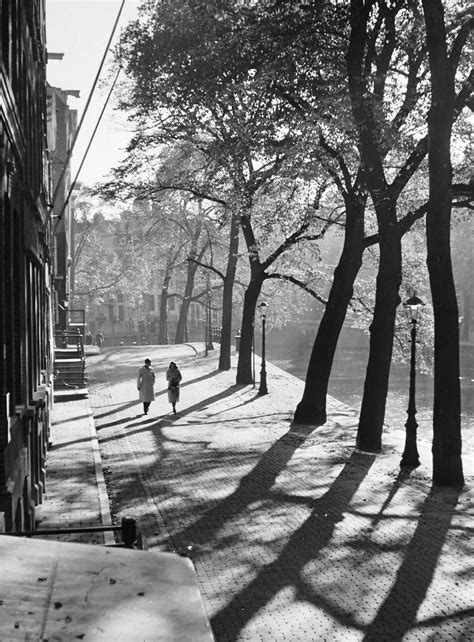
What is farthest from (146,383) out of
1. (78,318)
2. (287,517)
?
(78,318)

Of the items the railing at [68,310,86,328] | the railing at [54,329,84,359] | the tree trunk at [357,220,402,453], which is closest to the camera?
the tree trunk at [357,220,402,453]

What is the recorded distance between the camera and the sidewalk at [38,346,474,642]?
9.35 m

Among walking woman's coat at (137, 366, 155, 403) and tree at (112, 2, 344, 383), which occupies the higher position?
tree at (112, 2, 344, 383)

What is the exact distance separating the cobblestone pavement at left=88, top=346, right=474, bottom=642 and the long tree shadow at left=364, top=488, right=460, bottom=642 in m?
0.02

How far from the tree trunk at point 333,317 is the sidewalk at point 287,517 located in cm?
67

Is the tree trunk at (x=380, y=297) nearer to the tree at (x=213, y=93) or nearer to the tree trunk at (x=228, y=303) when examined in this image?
the tree at (x=213, y=93)

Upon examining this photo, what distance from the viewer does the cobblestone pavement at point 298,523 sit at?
9.31 m

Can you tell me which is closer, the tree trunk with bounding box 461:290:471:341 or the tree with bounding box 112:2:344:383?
the tree with bounding box 112:2:344:383

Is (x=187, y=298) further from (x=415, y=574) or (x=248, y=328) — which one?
(x=415, y=574)

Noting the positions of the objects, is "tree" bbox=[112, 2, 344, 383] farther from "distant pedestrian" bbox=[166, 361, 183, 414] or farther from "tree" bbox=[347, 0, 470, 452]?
"distant pedestrian" bbox=[166, 361, 183, 414]

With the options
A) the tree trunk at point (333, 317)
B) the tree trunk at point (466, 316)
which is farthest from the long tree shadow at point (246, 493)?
the tree trunk at point (466, 316)

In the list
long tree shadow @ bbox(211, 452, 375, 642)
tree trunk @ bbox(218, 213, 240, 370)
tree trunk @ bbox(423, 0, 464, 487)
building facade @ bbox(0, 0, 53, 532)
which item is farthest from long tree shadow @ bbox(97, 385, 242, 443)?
tree trunk @ bbox(218, 213, 240, 370)

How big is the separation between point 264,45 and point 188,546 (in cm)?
1166

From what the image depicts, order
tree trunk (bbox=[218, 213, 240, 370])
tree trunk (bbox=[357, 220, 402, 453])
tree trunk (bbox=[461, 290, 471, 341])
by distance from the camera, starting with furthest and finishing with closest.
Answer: tree trunk (bbox=[461, 290, 471, 341]) → tree trunk (bbox=[218, 213, 240, 370]) → tree trunk (bbox=[357, 220, 402, 453])
